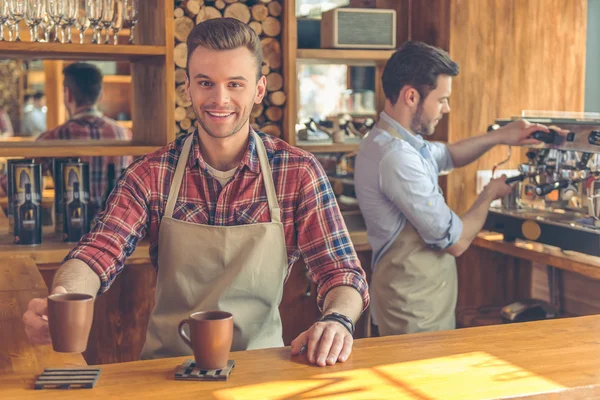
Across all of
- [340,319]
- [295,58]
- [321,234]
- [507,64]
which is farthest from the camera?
[507,64]

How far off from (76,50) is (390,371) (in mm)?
2275

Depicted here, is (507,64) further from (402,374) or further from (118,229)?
(402,374)

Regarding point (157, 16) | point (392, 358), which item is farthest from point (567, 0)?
point (392, 358)

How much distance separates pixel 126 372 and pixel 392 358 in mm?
570

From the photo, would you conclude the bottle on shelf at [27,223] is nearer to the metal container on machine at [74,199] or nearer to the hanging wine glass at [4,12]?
the metal container on machine at [74,199]

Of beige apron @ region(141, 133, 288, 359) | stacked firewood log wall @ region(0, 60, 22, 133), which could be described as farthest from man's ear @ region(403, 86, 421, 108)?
stacked firewood log wall @ region(0, 60, 22, 133)

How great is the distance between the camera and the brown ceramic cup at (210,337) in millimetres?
1692

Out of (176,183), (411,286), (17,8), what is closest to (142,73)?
(17,8)

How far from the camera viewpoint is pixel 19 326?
2.13 meters

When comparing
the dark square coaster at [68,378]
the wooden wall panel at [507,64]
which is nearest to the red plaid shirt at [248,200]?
the dark square coaster at [68,378]

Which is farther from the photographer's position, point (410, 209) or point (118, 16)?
point (118, 16)

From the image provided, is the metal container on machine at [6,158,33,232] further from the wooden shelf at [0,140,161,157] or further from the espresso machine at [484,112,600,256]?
the espresso machine at [484,112,600,256]

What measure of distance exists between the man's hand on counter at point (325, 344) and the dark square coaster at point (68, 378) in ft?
1.46

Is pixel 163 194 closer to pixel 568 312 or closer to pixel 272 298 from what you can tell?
pixel 272 298
